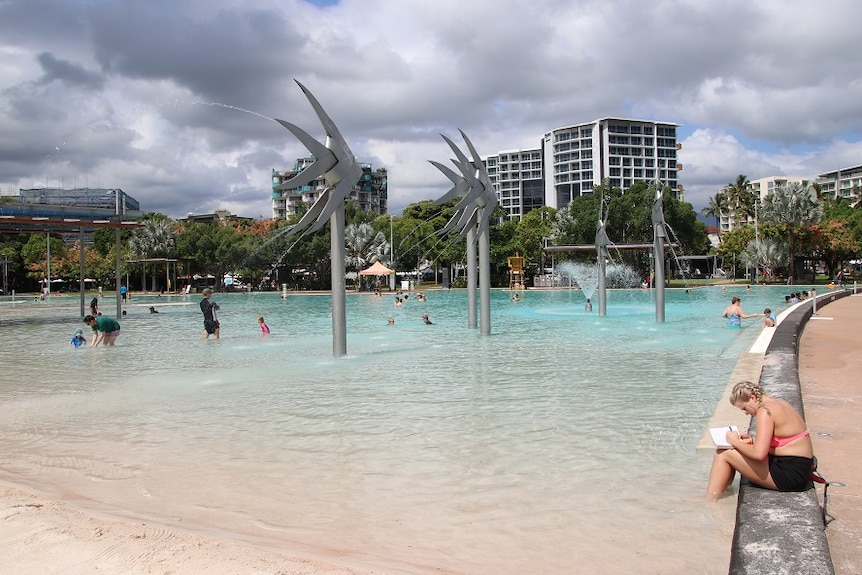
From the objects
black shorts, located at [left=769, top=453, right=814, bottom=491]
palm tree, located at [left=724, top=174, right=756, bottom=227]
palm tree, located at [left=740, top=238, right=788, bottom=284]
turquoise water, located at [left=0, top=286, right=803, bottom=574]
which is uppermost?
palm tree, located at [left=724, top=174, right=756, bottom=227]

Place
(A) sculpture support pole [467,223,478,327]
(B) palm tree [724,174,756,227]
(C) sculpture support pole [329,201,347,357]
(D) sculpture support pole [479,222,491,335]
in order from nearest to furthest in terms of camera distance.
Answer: (C) sculpture support pole [329,201,347,357] → (D) sculpture support pole [479,222,491,335] → (A) sculpture support pole [467,223,478,327] → (B) palm tree [724,174,756,227]

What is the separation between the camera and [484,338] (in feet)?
63.9

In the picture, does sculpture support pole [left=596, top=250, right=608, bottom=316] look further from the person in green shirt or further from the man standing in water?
the person in green shirt

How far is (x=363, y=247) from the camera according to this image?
235 ft

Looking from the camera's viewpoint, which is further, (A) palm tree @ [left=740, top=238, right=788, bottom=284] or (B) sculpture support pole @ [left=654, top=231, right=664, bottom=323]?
(A) palm tree @ [left=740, top=238, right=788, bottom=284]

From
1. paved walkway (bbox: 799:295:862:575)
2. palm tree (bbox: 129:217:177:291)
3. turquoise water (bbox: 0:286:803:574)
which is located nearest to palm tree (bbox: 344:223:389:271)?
palm tree (bbox: 129:217:177:291)

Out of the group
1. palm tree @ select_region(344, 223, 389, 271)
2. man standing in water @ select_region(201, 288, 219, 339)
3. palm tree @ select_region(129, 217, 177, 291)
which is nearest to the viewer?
man standing in water @ select_region(201, 288, 219, 339)

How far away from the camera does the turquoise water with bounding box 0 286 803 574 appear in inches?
198

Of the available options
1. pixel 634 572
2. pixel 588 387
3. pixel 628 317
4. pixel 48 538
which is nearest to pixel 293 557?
pixel 48 538

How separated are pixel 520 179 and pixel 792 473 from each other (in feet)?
565

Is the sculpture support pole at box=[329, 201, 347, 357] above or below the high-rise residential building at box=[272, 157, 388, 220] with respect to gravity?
below

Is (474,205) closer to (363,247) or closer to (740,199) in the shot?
(363,247)

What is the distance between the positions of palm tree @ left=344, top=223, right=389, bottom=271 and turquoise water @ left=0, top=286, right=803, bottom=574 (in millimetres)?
54804

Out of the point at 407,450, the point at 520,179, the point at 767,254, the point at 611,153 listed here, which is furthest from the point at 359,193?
the point at 407,450
